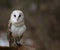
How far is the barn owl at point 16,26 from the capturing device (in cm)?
93

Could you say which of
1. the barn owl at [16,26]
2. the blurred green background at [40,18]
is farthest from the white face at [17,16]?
the blurred green background at [40,18]

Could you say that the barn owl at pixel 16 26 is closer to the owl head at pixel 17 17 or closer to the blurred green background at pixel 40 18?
the owl head at pixel 17 17

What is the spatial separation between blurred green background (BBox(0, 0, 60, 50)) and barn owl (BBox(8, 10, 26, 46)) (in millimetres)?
684

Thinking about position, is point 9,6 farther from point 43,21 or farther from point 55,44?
point 55,44

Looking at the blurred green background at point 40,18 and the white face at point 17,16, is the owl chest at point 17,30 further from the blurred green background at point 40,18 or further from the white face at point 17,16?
the blurred green background at point 40,18

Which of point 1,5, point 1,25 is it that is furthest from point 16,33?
point 1,5

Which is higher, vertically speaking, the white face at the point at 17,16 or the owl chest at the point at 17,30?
the white face at the point at 17,16

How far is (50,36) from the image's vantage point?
5.75 ft

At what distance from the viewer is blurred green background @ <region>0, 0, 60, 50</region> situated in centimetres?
172

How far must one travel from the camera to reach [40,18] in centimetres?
179

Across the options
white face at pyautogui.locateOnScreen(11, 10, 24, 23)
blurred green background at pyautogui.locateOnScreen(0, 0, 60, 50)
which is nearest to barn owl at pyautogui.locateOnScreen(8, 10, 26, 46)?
white face at pyautogui.locateOnScreen(11, 10, 24, 23)

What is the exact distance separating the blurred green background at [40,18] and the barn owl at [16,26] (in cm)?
68

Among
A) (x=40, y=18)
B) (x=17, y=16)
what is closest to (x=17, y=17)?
(x=17, y=16)

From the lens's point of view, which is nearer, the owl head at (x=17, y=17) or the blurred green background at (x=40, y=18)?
the owl head at (x=17, y=17)
